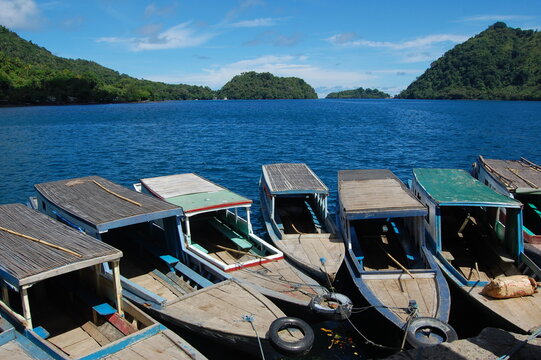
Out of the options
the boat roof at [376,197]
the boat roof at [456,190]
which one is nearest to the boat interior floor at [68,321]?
the boat roof at [376,197]

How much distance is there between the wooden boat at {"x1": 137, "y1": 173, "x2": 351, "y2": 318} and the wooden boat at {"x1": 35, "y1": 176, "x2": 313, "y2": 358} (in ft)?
1.88

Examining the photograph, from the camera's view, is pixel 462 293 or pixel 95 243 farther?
pixel 462 293

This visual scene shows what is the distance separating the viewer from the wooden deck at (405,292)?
11.3 meters

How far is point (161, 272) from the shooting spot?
14180 mm

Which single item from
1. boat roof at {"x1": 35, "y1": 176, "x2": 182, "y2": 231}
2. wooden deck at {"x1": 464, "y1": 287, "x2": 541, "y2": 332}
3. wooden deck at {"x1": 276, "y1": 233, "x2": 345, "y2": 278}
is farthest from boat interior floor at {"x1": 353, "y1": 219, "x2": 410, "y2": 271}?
boat roof at {"x1": 35, "y1": 176, "x2": 182, "y2": 231}

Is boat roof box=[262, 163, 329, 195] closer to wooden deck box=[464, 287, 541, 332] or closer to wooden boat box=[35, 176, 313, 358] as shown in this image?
wooden boat box=[35, 176, 313, 358]

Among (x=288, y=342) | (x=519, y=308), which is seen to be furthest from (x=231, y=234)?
(x=519, y=308)

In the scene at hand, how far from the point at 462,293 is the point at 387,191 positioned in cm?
452

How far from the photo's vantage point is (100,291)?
1155 centimetres

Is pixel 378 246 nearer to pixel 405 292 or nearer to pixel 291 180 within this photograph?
pixel 405 292

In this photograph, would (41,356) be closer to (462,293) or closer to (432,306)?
(432,306)

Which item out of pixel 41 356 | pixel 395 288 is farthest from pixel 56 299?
pixel 395 288

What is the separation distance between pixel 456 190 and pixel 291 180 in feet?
21.0

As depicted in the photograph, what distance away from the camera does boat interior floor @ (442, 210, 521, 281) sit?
559 inches
